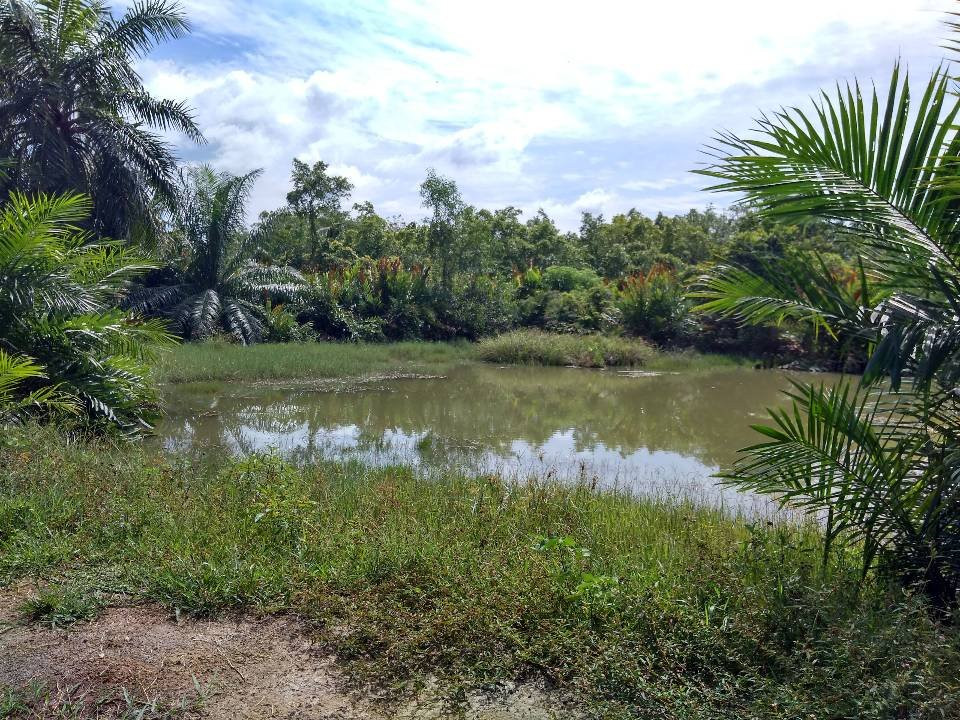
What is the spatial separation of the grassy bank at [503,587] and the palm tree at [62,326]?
2603 mm

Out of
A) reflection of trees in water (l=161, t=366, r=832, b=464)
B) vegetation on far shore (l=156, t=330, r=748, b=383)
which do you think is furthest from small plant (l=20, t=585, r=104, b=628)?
vegetation on far shore (l=156, t=330, r=748, b=383)

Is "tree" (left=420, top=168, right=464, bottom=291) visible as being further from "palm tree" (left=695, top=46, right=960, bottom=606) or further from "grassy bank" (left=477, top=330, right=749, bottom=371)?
"palm tree" (left=695, top=46, right=960, bottom=606)

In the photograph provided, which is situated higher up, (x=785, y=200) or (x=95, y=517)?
(x=785, y=200)

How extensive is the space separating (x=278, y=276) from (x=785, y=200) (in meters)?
23.4

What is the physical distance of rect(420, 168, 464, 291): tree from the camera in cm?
2719

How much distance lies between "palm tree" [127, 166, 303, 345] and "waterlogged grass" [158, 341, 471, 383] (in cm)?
155

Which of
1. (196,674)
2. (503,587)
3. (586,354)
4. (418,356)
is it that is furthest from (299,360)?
(196,674)

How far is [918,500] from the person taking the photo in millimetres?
4055

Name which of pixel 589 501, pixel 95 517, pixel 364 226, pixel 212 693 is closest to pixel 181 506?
pixel 95 517

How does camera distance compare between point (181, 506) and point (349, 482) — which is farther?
point (349, 482)

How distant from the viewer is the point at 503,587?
162 inches

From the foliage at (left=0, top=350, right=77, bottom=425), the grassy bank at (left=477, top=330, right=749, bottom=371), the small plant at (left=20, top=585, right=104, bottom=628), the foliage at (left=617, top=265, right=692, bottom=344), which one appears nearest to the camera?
the small plant at (left=20, top=585, right=104, bottom=628)

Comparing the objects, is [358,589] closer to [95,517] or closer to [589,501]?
[95,517]

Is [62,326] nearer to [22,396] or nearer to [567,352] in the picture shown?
[22,396]
